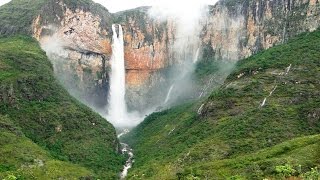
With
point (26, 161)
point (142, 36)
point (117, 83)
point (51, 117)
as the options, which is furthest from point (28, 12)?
point (26, 161)

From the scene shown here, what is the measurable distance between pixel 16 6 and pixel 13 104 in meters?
52.7

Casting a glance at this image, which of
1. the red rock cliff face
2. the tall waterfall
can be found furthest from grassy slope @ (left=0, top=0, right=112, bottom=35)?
the tall waterfall

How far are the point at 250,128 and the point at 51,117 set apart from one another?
35723 mm

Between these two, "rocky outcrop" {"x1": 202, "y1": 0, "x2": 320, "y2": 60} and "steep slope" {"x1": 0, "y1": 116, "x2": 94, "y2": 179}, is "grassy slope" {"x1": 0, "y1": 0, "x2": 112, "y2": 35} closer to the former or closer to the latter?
"rocky outcrop" {"x1": 202, "y1": 0, "x2": 320, "y2": 60}

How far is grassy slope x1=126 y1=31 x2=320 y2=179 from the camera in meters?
90.2

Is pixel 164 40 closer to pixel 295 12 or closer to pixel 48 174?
pixel 295 12

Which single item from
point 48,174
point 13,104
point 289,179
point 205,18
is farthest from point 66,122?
point 205,18

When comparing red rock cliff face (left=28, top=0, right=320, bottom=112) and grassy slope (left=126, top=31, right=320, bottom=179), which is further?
red rock cliff face (left=28, top=0, right=320, bottom=112)

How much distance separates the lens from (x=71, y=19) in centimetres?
15462

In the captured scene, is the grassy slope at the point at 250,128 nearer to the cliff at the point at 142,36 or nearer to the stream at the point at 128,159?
the stream at the point at 128,159

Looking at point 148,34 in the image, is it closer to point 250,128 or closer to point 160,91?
point 160,91

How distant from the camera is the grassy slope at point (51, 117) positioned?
110 meters

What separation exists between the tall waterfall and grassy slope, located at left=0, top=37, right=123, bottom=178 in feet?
112

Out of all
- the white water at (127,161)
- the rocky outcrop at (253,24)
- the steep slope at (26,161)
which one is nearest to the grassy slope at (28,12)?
the rocky outcrop at (253,24)
